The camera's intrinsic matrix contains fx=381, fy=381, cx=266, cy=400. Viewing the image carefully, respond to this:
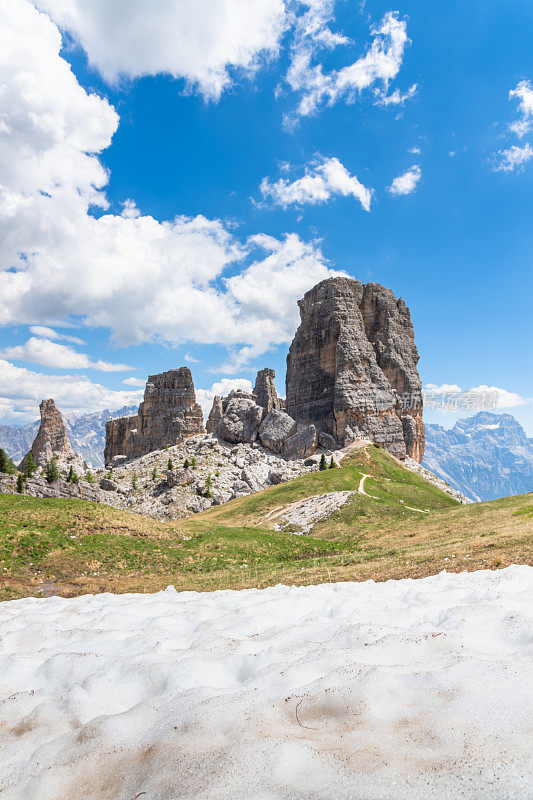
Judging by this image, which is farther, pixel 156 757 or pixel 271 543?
pixel 271 543

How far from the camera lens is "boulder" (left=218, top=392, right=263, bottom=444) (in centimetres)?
9294

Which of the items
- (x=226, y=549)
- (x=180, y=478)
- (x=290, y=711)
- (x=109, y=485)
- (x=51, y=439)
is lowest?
(x=226, y=549)

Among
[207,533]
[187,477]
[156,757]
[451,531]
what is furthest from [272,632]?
[187,477]

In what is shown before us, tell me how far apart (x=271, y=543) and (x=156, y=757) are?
1165 inches

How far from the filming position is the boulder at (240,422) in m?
92.9

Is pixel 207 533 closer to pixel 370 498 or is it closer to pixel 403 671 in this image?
pixel 370 498

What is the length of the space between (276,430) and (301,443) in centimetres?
789

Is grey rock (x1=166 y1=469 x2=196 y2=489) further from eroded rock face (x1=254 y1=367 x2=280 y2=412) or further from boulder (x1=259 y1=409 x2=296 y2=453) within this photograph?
eroded rock face (x1=254 y1=367 x2=280 y2=412)

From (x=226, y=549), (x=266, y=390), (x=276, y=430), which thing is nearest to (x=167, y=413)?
(x=266, y=390)

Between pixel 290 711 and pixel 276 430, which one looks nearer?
pixel 290 711

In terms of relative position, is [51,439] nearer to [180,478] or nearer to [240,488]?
[180,478]

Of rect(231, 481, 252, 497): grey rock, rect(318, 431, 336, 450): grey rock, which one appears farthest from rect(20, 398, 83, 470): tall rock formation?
rect(318, 431, 336, 450): grey rock

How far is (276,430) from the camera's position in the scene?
8981 cm

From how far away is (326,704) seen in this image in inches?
148
